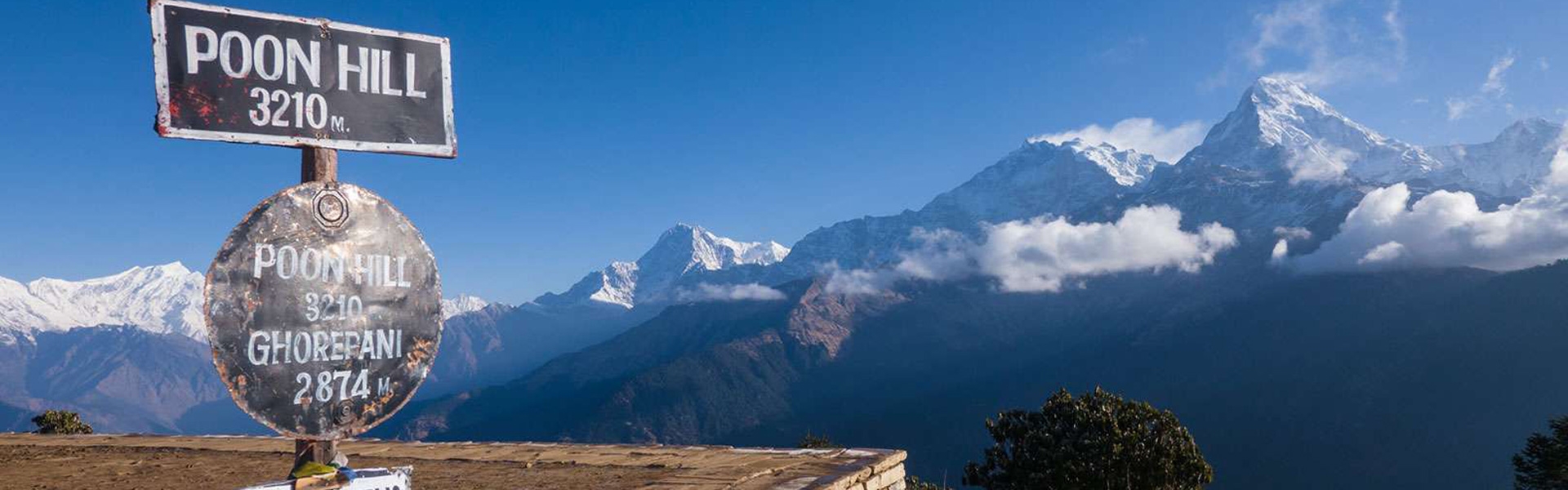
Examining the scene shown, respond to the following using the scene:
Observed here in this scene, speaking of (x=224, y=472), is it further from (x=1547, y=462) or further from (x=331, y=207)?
(x=1547, y=462)

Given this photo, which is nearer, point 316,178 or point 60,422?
point 316,178

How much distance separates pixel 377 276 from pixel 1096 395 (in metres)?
42.5

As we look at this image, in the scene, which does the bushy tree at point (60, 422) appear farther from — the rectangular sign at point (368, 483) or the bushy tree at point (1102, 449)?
the rectangular sign at point (368, 483)

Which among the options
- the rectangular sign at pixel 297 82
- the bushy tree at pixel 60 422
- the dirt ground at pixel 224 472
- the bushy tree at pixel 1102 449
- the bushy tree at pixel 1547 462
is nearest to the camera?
the rectangular sign at pixel 297 82

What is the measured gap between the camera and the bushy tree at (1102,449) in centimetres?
3694

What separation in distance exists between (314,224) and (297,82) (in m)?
0.94

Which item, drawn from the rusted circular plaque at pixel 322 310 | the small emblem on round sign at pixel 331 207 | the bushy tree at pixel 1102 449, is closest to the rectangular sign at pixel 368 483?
the rusted circular plaque at pixel 322 310

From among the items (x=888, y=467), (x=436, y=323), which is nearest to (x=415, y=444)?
(x=888, y=467)

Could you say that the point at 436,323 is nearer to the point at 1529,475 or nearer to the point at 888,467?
the point at 888,467

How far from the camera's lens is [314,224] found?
5066mm

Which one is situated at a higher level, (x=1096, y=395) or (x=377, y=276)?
(x=377, y=276)

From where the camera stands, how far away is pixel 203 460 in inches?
525

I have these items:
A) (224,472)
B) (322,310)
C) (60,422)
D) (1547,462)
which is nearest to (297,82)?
(322,310)

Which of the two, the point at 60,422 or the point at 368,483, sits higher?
the point at 368,483
